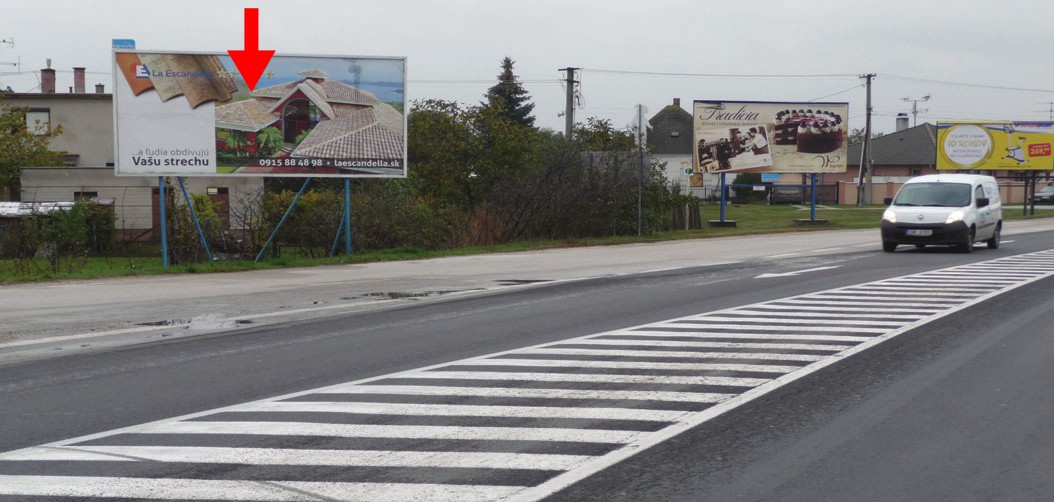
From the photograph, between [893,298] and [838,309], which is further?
[893,298]

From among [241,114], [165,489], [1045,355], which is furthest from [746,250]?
[165,489]

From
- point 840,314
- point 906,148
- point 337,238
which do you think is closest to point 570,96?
point 337,238

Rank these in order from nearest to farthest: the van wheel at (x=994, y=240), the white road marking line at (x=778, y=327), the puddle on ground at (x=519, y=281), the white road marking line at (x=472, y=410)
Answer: the white road marking line at (x=472, y=410) → the white road marking line at (x=778, y=327) → the puddle on ground at (x=519, y=281) → the van wheel at (x=994, y=240)

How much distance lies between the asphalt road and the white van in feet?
29.2

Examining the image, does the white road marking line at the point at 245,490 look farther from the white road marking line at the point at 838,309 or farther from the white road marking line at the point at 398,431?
the white road marking line at the point at 838,309

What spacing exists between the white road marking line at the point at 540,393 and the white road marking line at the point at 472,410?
40 centimetres

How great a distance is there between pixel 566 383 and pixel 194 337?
4.88 metres

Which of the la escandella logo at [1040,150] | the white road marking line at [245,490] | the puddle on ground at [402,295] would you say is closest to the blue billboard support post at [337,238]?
the puddle on ground at [402,295]

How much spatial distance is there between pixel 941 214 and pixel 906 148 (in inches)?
2751

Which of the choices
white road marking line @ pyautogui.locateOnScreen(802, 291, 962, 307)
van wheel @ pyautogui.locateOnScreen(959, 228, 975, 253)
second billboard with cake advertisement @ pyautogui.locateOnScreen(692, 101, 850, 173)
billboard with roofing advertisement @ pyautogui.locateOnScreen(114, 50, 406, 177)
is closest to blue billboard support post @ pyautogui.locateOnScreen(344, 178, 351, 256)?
billboard with roofing advertisement @ pyautogui.locateOnScreen(114, 50, 406, 177)

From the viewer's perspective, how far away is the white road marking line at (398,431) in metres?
6.70

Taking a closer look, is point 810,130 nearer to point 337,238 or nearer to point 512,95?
point 337,238

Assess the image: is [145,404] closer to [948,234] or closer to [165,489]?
[165,489]

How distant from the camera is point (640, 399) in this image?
7914 millimetres
